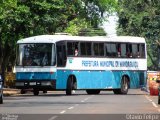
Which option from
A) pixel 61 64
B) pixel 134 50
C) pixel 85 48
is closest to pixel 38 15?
pixel 85 48

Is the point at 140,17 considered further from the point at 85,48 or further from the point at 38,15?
the point at 85,48

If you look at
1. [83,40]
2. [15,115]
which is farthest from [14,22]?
[15,115]

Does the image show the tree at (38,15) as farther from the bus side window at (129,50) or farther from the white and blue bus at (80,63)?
the bus side window at (129,50)

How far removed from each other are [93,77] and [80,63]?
71.5 inches

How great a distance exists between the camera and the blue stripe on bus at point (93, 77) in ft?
153

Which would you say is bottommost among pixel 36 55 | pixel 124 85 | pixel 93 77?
pixel 124 85

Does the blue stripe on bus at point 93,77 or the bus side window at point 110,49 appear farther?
the bus side window at point 110,49

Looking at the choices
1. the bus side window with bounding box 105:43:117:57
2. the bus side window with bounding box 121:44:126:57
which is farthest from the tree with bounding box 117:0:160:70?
the bus side window with bounding box 105:43:117:57

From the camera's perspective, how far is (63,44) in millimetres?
46531

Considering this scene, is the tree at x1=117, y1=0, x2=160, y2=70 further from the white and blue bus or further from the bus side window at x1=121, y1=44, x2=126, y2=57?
the bus side window at x1=121, y1=44, x2=126, y2=57

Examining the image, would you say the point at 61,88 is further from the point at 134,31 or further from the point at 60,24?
the point at 134,31

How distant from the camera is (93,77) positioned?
49.2 metres

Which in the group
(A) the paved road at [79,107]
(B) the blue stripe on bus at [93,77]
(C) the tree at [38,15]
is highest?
(C) the tree at [38,15]

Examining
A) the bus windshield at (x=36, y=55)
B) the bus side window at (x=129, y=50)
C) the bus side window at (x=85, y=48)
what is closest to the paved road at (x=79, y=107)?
the bus windshield at (x=36, y=55)
